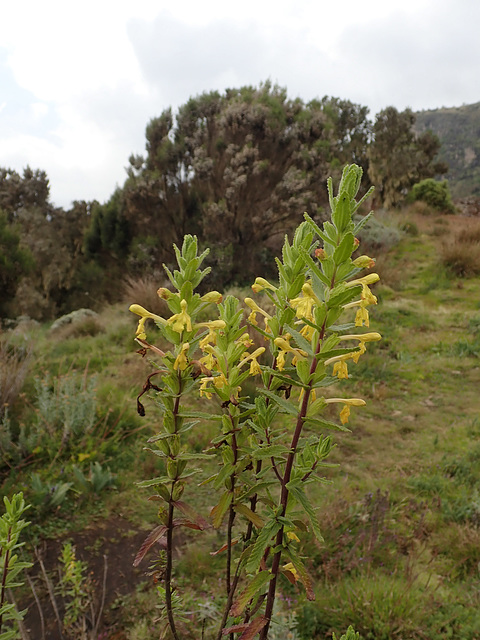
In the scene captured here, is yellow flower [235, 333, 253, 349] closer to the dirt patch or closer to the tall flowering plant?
the tall flowering plant

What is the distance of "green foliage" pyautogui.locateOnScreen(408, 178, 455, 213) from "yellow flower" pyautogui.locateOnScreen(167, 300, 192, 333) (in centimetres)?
1609

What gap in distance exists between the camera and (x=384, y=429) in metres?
3.87

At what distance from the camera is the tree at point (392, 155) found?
15.1 m

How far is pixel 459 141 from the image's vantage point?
193 feet

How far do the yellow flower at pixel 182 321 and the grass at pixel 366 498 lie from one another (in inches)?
28.0

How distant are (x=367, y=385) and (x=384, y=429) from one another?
0.92 meters

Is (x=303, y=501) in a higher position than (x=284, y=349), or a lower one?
lower

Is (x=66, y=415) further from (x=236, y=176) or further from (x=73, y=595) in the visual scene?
(x=236, y=176)

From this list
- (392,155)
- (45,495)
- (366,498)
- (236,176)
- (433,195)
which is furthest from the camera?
(392,155)

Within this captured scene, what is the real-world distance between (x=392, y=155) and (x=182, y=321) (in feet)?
55.0

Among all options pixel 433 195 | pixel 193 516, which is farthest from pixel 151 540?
pixel 433 195

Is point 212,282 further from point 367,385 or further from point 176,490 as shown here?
point 176,490

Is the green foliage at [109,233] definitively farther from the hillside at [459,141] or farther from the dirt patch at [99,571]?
the hillside at [459,141]

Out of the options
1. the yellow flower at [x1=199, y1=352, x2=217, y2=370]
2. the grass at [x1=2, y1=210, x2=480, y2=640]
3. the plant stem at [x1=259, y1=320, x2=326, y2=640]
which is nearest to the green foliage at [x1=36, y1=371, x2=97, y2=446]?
the grass at [x1=2, y1=210, x2=480, y2=640]
